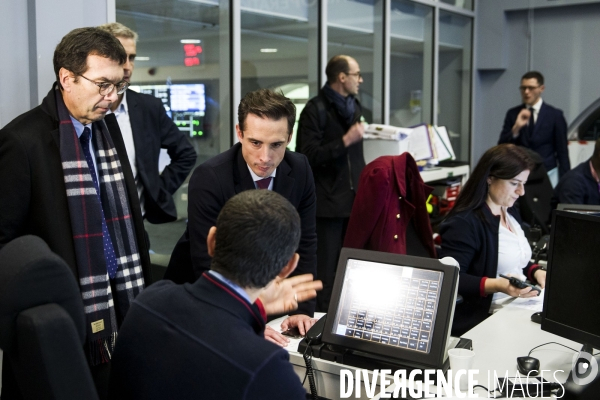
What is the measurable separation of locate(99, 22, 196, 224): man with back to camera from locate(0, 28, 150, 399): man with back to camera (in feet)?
2.47

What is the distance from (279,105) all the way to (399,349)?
87cm

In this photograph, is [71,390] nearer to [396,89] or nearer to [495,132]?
[396,89]

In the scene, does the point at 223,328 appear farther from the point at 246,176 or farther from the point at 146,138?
the point at 146,138

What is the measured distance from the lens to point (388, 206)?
9.95ft

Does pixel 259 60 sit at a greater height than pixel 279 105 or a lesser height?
greater

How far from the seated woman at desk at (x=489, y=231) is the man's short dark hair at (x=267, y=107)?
3.14 feet

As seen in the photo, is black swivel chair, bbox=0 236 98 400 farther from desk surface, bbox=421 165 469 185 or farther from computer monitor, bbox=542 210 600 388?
desk surface, bbox=421 165 469 185

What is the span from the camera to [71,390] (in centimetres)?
118

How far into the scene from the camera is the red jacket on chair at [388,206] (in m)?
3.01

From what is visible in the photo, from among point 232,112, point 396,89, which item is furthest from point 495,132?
point 232,112

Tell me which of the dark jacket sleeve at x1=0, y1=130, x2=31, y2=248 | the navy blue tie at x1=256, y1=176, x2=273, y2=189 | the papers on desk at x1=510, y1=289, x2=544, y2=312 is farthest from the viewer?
the papers on desk at x1=510, y1=289, x2=544, y2=312

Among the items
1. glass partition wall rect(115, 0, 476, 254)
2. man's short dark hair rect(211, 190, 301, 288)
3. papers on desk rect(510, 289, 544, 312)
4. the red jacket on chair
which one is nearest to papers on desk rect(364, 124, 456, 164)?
glass partition wall rect(115, 0, 476, 254)

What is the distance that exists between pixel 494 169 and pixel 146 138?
1506 mm

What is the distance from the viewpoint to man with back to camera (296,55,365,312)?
423 centimetres
